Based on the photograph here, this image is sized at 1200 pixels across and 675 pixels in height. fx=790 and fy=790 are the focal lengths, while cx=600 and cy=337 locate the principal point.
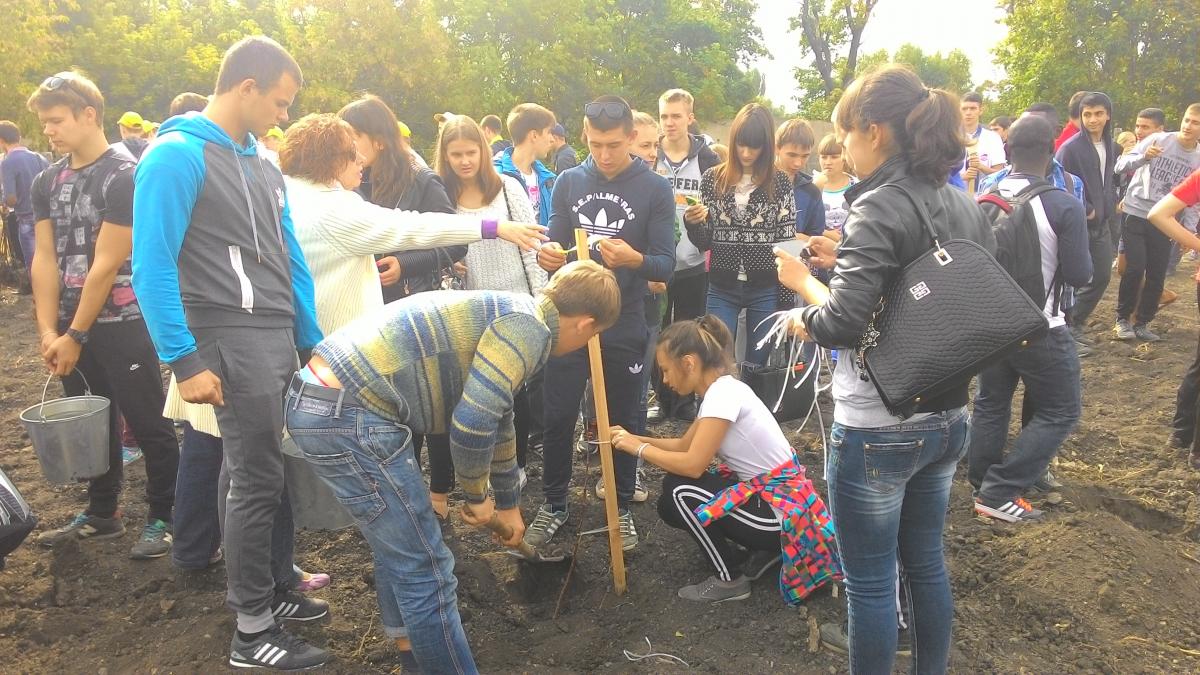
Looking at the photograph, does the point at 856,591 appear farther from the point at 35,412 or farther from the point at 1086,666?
the point at 35,412

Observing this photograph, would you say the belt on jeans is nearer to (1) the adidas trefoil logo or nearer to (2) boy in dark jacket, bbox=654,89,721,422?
(1) the adidas trefoil logo

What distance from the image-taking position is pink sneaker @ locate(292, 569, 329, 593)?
3355 millimetres

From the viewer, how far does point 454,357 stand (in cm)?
226

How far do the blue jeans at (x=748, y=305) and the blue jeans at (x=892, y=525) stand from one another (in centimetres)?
229

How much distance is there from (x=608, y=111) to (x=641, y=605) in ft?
7.11

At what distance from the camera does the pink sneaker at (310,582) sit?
11.0ft

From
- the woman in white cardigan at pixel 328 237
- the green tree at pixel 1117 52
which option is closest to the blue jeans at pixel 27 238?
the woman in white cardigan at pixel 328 237

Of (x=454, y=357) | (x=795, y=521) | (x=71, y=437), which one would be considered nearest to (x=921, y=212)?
(x=454, y=357)

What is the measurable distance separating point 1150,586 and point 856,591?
195cm

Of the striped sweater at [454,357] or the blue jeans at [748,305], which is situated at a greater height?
the striped sweater at [454,357]

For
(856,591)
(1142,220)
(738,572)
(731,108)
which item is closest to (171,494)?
(738,572)

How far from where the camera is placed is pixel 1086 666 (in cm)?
293

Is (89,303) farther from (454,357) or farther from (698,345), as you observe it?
(698,345)

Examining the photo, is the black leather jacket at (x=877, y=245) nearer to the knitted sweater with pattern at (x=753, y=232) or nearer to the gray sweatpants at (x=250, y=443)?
the gray sweatpants at (x=250, y=443)
